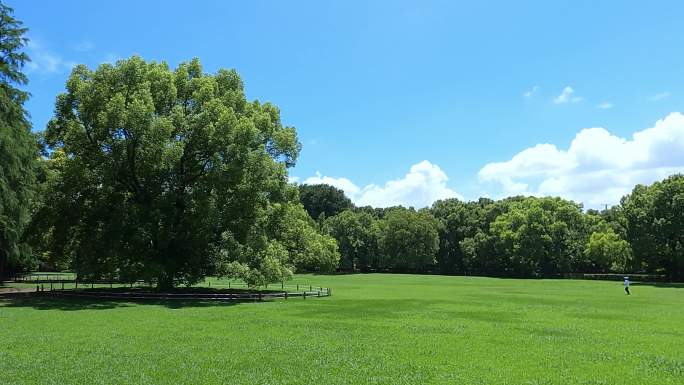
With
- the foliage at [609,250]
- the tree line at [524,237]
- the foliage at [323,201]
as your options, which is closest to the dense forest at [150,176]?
the tree line at [524,237]

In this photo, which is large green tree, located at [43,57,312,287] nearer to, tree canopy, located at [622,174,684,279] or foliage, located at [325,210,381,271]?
tree canopy, located at [622,174,684,279]

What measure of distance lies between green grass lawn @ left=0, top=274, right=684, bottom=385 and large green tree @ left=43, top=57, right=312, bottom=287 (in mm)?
7488

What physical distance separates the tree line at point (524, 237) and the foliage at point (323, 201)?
255 centimetres

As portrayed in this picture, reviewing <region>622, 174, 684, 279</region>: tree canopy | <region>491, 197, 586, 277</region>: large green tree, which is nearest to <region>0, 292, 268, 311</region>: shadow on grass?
<region>622, 174, 684, 279</region>: tree canopy

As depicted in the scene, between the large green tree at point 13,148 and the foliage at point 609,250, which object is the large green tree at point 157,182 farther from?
the foliage at point 609,250

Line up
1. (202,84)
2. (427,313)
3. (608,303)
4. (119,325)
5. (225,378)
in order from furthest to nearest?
(202,84) < (608,303) < (427,313) < (119,325) < (225,378)

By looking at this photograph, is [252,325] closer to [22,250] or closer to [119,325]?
[119,325]

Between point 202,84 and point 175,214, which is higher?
point 202,84

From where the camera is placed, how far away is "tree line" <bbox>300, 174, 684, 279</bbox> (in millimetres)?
69438

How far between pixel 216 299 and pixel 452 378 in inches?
1116

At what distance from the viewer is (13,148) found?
30.8 metres

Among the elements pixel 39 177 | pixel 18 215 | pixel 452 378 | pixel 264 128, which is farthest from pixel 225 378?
pixel 39 177

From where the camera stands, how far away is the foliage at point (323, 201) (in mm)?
140375

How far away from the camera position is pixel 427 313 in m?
29.7
